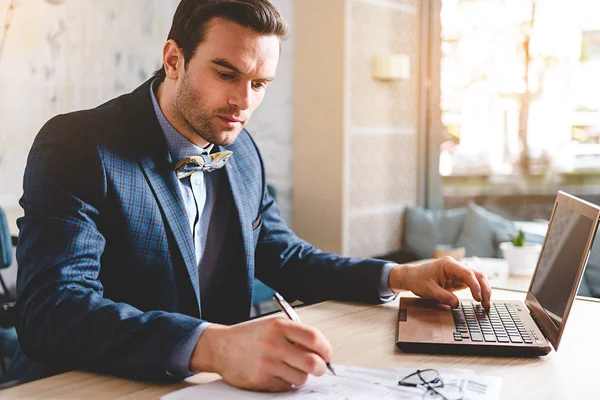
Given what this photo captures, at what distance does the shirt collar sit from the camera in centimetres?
162

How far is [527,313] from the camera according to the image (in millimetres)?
1465

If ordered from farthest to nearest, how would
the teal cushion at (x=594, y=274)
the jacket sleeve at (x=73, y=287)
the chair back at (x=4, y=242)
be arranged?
1. the teal cushion at (x=594, y=274)
2. the chair back at (x=4, y=242)
3. the jacket sleeve at (x=73, y=287)

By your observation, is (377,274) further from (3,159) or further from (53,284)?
(3,159)

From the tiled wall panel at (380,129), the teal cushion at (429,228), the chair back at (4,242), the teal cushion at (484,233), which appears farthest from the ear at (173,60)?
the teal cushion at (429,228)

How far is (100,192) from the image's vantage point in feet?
4.48

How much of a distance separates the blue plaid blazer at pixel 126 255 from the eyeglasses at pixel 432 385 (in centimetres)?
35

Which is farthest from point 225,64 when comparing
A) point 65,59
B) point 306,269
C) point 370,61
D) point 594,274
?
point 370,61

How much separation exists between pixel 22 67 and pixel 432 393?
282 cm

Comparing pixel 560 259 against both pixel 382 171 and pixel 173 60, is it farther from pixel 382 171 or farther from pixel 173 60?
pixel 382 171

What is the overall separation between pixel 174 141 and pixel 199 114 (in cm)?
12

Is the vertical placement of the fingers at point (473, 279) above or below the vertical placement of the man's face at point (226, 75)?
below

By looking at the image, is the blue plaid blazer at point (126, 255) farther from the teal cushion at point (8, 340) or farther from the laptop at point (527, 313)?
the teal cushion at point (8, 340)

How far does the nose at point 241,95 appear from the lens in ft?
4.95

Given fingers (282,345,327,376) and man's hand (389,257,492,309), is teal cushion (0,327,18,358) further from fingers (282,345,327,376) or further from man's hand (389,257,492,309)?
fingers (282,345,327,376)
